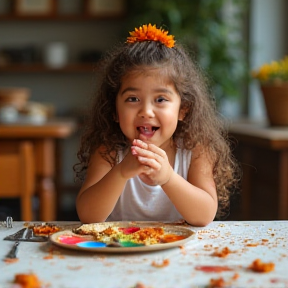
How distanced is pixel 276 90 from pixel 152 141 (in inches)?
67.7

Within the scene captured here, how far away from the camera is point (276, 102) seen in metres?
2.94

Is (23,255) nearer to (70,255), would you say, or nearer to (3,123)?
(70,255)

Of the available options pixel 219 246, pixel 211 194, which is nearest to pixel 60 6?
pixel 211 194

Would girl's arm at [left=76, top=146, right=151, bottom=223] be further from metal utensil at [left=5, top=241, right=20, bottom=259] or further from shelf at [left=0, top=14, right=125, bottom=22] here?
shelf at [left=0, top=14, right=125, bottom=22]

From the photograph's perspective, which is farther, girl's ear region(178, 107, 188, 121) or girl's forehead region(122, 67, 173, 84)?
girl's ear region(178, 107, 188, 121)

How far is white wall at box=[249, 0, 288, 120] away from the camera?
4109mm

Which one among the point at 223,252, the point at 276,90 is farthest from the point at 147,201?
the point at 276,90

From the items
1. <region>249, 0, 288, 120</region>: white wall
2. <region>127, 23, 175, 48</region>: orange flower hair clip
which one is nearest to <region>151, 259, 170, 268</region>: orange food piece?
<region>127, 23, 175, 48</region>: orange flower hair clip

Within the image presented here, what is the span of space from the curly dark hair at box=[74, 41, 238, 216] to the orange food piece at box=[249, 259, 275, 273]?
63 cm

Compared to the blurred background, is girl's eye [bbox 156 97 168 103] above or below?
below

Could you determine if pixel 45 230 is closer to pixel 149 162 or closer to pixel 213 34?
pixel 149 162

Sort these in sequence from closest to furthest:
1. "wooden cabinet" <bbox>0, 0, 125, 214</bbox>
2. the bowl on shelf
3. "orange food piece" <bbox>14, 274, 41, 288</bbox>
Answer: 1. "orange food piece" <bbox>14, 274, 41, 288</bbox>
2. the bowl on shelf
3. "wooden cabinet" <bbox>0, 0, 125, 214</bbox>

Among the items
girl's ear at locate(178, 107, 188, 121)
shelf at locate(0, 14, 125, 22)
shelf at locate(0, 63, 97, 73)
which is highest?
shelf at locate(0, 14, 125, 22)

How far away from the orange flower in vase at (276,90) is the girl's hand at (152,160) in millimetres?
1800
